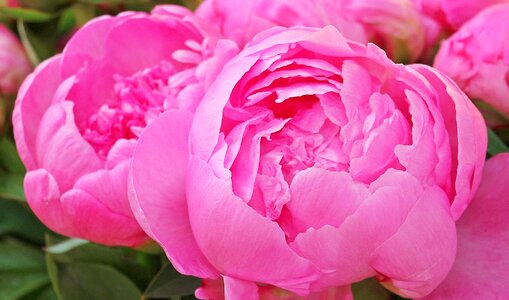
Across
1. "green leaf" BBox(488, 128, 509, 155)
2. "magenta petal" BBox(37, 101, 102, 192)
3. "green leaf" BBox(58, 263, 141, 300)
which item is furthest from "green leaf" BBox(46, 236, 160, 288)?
"green leaf" BBox(488, 128, 509, 155)

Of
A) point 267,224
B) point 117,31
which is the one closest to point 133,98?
point 117,31

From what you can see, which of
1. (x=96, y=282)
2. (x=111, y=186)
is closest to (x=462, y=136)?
(x=111, y=186)

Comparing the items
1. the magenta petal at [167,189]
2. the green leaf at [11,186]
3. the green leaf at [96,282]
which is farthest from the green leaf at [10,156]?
the magenta petal at [167,189]

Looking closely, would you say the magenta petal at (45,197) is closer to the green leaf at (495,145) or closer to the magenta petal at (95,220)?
the magenta petal at (95,220)

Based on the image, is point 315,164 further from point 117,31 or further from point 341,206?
point 117,31

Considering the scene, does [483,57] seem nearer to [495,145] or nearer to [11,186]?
[495,145]

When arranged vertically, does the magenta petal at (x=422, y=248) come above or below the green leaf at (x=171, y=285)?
above
